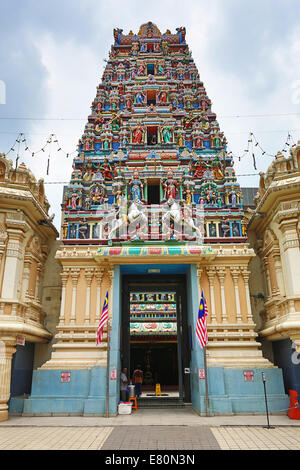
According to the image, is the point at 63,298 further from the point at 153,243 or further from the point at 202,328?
the point at 202,328

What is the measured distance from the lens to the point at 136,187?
16.9 metres

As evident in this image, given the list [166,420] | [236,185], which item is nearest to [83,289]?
[166,420]

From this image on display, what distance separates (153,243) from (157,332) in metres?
11.3

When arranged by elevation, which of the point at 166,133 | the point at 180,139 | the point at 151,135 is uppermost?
Result: the point at 151,135

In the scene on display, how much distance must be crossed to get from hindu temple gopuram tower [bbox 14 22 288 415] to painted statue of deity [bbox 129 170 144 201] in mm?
61

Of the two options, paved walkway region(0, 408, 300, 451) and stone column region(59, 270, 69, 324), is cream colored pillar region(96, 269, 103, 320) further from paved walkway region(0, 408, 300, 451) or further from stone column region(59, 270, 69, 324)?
paved walkway region(0, 408, 300, 451)

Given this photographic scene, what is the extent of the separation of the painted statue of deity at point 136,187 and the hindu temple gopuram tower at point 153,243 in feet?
0.20

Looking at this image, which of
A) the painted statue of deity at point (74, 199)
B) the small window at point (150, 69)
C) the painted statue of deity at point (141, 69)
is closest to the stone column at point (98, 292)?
the painted statue of deity at point (74, 199)

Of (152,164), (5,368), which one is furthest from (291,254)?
(5,368)

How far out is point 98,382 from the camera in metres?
12.6
